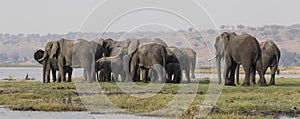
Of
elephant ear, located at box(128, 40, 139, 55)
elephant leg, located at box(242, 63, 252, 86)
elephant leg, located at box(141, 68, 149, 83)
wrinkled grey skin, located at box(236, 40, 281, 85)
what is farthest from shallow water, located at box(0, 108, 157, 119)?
wrinkled grey skin, located at box(236, 40, 281, 85)

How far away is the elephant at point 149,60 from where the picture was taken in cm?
4103

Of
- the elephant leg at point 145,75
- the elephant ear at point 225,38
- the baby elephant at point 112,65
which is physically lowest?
the elephant leg at point 145,75

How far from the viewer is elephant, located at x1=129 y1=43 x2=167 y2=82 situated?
4103 cm

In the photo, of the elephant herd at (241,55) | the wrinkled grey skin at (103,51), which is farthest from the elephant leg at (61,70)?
the elephant herd at (241,55)

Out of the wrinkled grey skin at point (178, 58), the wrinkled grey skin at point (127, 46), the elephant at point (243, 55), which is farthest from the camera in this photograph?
the wrinkled grey skin at point (178, 58)

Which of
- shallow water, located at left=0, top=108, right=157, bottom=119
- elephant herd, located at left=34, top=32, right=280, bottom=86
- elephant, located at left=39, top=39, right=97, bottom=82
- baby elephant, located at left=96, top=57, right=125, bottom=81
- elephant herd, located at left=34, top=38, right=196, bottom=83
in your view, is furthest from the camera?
baby elephant, located at left=96, top=57, right=125, bottom=81

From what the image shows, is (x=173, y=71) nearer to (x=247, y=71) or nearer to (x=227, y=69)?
(x=227, y=69)

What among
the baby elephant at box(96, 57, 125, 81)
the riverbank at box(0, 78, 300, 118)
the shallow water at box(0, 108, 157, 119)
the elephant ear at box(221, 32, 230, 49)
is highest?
the elephant ear at box(221, 32, 230, 49)

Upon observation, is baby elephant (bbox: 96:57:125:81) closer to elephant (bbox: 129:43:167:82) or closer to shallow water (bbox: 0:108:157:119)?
elephant (bbox: 129:43:167:82)

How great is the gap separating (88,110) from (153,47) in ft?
49.0

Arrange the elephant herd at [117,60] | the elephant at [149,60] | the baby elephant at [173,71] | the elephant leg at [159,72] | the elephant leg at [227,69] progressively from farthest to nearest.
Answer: the baby elephant at [173,71] → the elephant herd at [117,60] → the elephant at [149,60] → the elephant leg at [159,72] → the elephant leg at [227,69]

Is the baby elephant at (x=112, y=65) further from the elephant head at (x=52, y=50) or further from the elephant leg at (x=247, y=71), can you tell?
the elephant leg at (x=247, y=71)

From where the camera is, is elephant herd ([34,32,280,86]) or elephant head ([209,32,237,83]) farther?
elephant head ([209,32,237,83])

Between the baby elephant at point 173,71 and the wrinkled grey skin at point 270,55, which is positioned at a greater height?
the wrinkled grey skin at point 270,55
